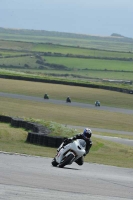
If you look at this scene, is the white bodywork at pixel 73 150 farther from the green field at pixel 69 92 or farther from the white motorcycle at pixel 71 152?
the green field at pixel 69 92

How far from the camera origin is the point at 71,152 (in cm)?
1692

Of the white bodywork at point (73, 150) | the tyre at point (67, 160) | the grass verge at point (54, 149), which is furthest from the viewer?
the grass verge at point (54, 149)

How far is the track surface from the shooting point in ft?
38.2

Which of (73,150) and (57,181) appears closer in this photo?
(57,181)

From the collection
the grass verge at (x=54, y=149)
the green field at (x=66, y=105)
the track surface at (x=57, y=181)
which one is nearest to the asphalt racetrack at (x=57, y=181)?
the track surface at (x=57, y=181)

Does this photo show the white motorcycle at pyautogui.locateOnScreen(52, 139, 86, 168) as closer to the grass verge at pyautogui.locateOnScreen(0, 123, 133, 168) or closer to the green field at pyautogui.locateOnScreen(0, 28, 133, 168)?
the grass verge at pyautogui.locateOnScreen(0, 123, 133, 168)

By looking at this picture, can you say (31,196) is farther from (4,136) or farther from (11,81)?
(11,81)

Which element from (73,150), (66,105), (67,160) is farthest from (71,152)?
(66,105)

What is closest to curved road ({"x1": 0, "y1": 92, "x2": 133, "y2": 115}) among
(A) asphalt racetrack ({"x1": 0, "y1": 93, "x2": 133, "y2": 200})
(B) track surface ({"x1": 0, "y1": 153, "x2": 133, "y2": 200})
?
(A) asphalt racetrack ({"x1": 0, "y1": 93, "x2": 133, "y2": 200})

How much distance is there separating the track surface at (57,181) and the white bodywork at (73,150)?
14.3 inches

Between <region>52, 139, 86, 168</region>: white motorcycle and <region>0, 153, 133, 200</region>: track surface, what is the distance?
244 mm

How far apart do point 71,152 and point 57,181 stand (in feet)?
10.9

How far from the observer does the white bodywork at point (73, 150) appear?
1695 centimetres

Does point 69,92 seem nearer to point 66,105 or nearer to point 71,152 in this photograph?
point 66,105
